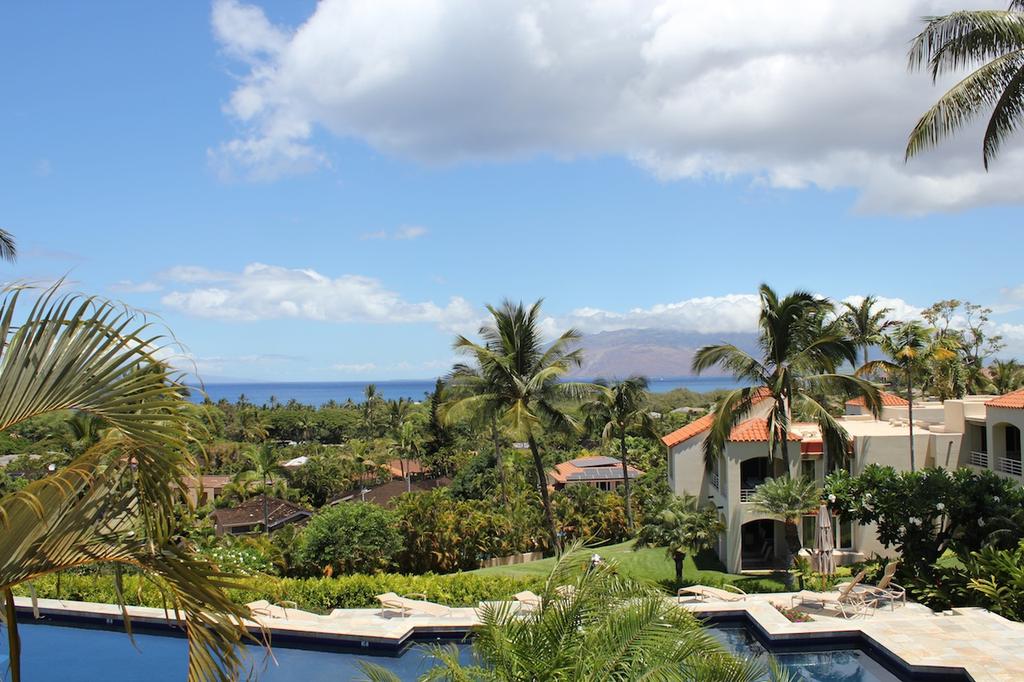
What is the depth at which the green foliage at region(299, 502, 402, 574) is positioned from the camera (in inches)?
810

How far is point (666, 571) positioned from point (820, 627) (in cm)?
830

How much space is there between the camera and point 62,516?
2.61 m

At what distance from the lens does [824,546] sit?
17.6 m

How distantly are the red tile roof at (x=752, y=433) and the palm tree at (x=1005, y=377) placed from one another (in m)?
23.8

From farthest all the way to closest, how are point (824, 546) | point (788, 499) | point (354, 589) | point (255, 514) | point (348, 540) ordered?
point (255, 514) < point (348, 540) < point (788, 499) < point (824, 546) < point (354, 589)

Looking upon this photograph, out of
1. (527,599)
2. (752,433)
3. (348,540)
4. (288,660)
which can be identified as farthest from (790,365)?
(288,660)

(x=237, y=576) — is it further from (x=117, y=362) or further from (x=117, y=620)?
(x=117, y=620)

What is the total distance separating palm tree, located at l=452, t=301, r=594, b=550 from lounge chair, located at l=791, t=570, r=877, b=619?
7623 millimetres

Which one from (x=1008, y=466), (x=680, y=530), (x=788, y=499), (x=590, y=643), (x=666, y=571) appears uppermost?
(x=1008, y=466)

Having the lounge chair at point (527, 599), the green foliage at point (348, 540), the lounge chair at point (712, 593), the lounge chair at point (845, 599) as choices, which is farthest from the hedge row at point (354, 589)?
the lounge chair at point (845, 599)

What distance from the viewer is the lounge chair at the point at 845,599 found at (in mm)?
14695

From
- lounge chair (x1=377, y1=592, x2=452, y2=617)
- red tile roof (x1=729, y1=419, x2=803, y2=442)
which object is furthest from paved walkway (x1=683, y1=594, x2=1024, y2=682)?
red tile roof (x1=729, y1=419, x2=803, y2=442)

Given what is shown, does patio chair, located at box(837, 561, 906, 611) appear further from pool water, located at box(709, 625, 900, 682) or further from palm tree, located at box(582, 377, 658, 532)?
palm tree, located at box(582, 377, 658, 532)

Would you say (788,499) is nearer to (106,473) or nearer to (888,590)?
(888,590)
